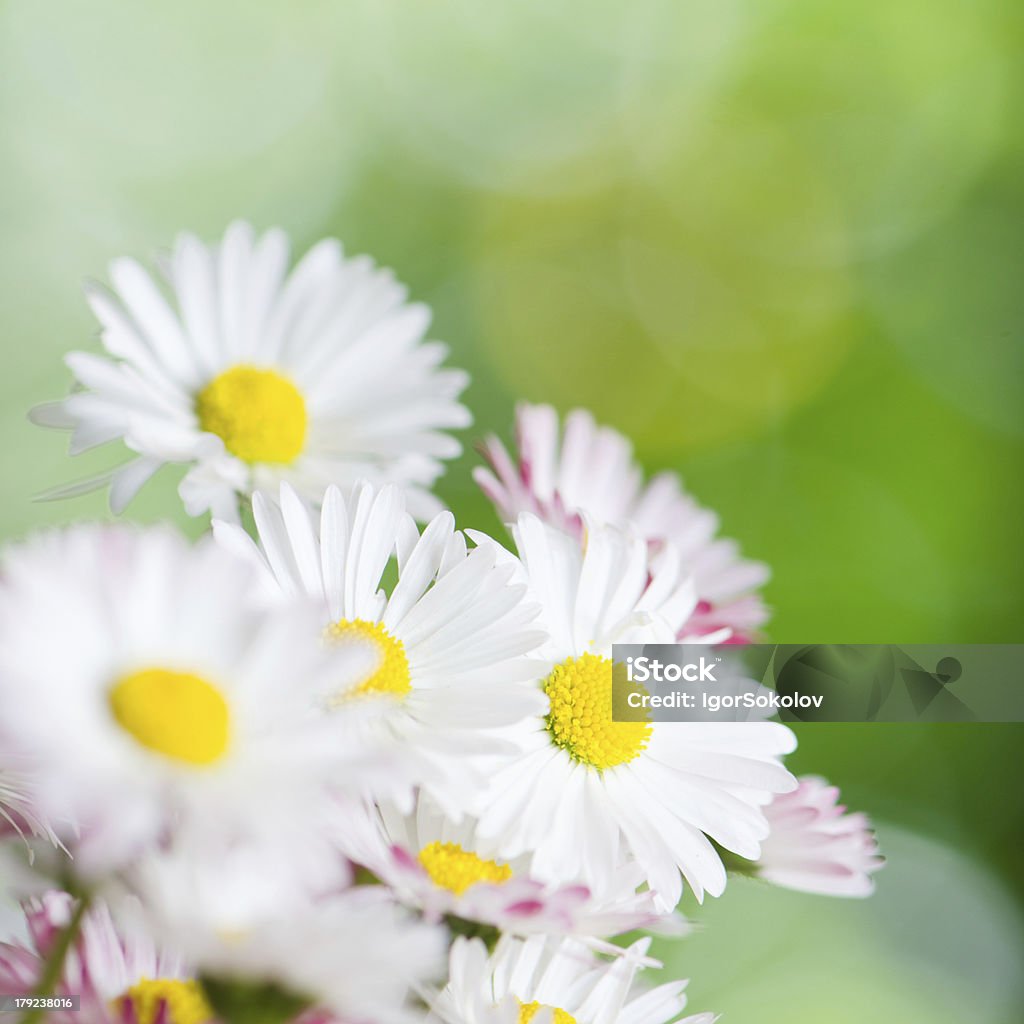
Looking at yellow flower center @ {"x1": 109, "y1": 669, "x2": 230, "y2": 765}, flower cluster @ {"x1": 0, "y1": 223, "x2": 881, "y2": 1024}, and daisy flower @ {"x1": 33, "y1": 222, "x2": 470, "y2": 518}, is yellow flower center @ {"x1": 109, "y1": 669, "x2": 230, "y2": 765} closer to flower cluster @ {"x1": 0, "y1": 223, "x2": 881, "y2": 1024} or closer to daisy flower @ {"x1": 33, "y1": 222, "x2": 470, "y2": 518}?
flower cluster @ {"x1": 0, "y1": 223, "x2": 881, "y2": 1024}

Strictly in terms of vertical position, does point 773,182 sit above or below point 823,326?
above

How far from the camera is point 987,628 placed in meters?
0.94

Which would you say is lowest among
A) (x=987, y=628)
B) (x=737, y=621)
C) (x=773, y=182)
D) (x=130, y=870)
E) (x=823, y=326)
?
(x=130, y=870)

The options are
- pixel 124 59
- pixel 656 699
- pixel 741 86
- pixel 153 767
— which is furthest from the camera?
pixel 741 86

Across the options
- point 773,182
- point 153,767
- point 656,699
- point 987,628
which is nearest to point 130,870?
point 153,767

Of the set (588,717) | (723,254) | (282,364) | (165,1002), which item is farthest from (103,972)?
(723,254)

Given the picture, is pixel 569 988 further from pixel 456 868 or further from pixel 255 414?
pixel 255 414

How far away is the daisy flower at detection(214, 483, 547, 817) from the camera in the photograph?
0.77ft

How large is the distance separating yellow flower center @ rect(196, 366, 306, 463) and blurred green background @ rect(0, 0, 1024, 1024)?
0.53 metres

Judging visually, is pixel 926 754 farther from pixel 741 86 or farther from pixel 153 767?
pixel 153 767

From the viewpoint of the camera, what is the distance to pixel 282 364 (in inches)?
16.1

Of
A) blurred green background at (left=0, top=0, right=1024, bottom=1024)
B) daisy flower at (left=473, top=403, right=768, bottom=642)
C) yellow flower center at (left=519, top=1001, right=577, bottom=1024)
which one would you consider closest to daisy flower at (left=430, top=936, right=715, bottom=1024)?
yellow flower center at (left=519, top=1001, right=577, bottom=1024)

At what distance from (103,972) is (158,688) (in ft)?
0.28

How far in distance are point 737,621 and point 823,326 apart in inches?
31.1
